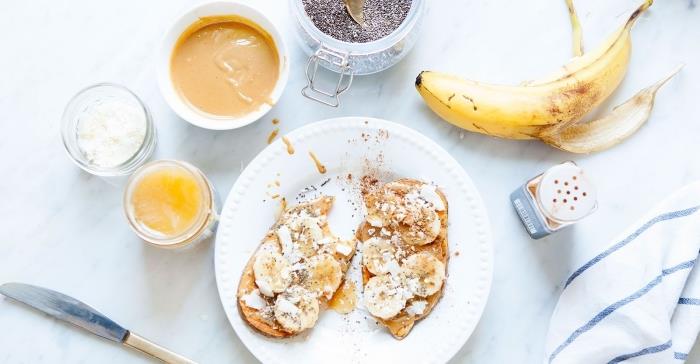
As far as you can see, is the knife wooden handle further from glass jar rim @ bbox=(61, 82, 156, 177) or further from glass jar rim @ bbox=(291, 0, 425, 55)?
glass jar rim @ bbox=(291, 0, 425, 55)

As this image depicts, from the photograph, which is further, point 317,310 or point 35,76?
point 35,76

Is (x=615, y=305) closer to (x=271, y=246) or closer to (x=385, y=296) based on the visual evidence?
(x=385, y=296)

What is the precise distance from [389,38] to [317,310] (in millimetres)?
651

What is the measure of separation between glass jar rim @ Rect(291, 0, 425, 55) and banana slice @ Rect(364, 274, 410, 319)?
1.74 feet

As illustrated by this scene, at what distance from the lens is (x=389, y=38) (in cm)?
155

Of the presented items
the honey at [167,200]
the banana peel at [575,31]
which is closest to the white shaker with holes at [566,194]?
the banana peel at [575,31]

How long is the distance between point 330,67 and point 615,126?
0.72 metres

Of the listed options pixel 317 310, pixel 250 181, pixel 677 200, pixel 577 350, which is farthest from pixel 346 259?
pixel 677 200

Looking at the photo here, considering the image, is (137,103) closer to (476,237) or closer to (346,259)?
(346,259)

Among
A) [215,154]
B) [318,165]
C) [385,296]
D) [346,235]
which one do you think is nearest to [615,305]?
[385,296]

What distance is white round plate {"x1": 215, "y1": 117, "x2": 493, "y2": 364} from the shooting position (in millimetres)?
1605

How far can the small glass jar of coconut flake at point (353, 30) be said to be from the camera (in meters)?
1.55

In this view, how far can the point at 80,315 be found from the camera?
1.64 meters

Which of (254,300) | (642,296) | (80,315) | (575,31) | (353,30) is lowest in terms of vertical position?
(80,315)
